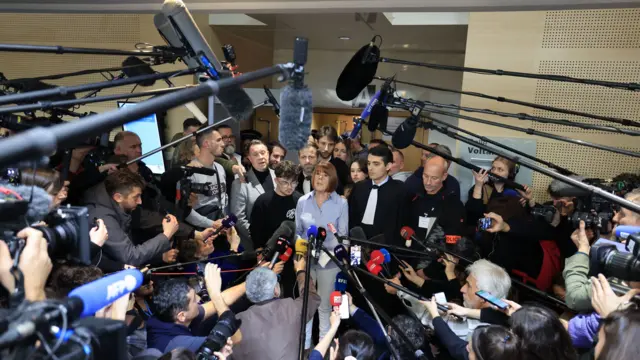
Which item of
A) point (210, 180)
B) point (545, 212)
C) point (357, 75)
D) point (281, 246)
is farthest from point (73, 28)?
point (545, 212)

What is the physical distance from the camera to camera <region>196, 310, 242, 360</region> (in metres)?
1.73

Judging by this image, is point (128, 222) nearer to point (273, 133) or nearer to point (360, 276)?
point (360, 276)

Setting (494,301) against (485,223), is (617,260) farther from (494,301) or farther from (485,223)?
(485,223)

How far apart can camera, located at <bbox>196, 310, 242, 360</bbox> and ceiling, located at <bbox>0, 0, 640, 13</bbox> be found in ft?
8.16

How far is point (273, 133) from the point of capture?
739cm

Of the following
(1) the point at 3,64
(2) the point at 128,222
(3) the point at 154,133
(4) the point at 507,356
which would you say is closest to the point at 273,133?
(3) the point at 154,133

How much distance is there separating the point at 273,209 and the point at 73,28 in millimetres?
3757

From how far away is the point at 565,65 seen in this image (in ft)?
13.2

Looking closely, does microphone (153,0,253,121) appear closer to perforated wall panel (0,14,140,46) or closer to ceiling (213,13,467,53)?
perforated wall panel (0,14,140,46)

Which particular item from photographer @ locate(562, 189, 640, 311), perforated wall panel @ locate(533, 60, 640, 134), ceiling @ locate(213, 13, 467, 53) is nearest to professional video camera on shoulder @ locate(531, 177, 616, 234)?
photographer @ locate(562, 189, 640, 311)

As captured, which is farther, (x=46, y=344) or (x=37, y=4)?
(x=37, y=4)

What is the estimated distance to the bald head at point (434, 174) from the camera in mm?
3285

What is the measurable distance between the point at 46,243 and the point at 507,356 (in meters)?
1.50

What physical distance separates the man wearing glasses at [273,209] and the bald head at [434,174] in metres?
0.98
